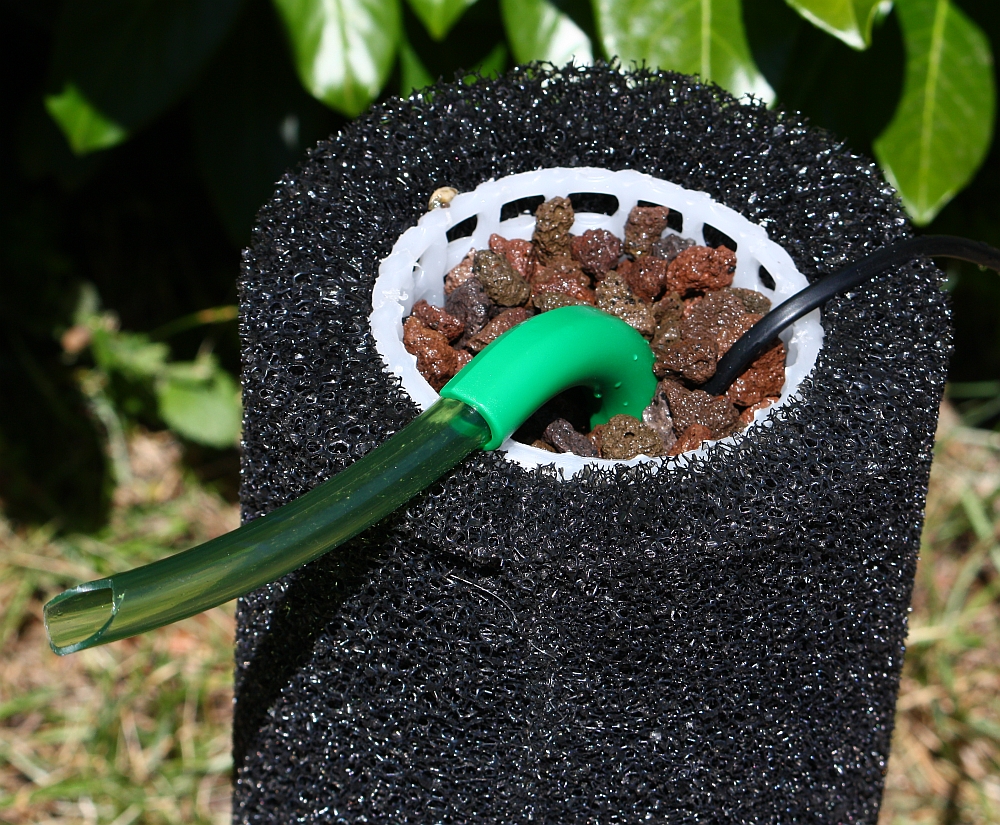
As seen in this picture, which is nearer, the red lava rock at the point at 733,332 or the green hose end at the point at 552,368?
the green hose end at the point at 552,368

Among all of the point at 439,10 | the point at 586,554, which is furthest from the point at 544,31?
the point at 586,554

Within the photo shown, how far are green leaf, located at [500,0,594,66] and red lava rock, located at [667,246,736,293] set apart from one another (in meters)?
→ 0.43

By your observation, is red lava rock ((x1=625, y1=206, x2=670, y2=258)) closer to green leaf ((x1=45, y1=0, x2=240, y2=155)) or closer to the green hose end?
the green hose end

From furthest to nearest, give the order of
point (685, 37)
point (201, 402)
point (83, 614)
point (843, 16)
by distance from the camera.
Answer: point (201, 402)
point (685, 37)
point (843, 16)
point (83, 614)

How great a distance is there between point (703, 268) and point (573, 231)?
92 mm

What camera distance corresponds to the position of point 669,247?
680 mm

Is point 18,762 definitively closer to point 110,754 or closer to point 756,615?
point 110,754

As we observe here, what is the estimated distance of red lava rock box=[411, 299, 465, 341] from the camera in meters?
0.63

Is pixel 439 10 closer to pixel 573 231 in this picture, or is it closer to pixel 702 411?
pixel 573 231

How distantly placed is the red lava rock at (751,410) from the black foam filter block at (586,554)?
48mm

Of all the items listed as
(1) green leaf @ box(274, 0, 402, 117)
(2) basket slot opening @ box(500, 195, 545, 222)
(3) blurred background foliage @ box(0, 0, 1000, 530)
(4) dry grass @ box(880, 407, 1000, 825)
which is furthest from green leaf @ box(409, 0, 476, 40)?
(4) dry grass @ box(880, 407, 1000, 825)

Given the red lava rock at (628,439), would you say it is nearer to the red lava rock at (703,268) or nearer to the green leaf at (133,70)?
the red lava rock at (703,268)

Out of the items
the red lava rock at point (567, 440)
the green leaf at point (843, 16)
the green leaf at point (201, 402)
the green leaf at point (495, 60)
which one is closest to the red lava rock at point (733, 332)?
the red lava rock at point (567, 440)

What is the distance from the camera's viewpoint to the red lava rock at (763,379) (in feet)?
2.05
